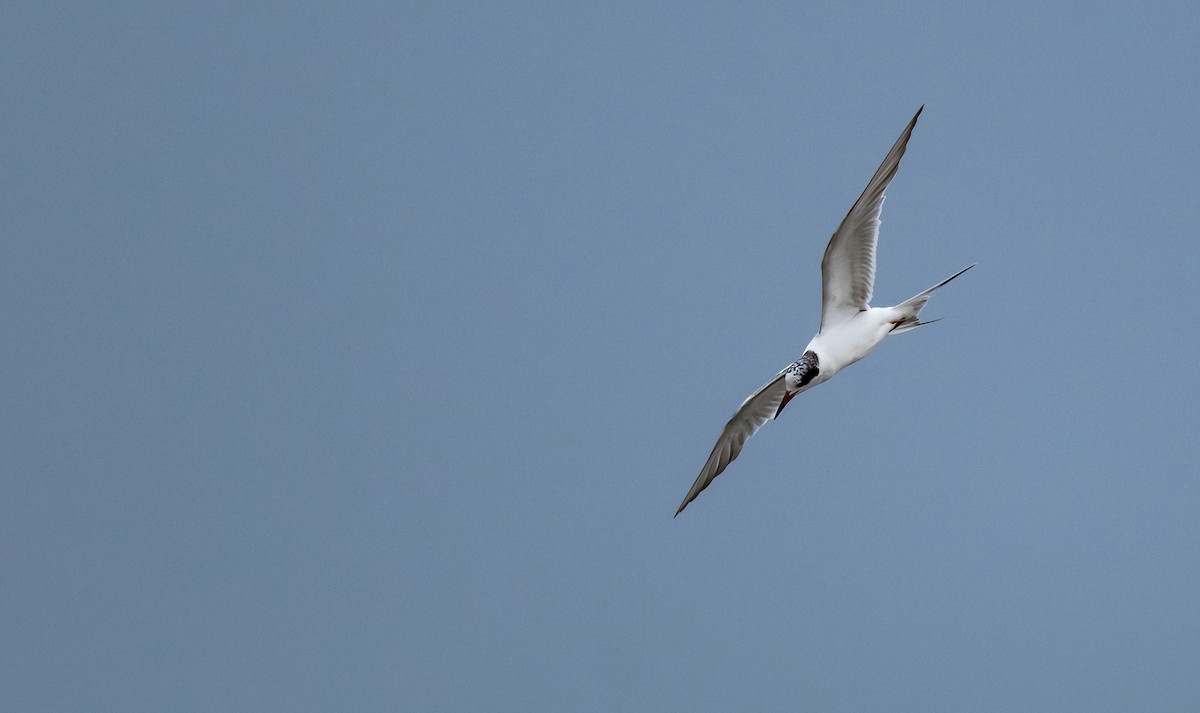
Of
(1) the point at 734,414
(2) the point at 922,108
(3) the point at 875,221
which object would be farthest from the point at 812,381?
(2) the point at 922,108

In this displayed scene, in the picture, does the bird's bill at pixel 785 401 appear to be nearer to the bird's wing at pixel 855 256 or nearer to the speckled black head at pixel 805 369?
the speckled black head at pixel 805 369

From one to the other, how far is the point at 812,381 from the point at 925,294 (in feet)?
3.03

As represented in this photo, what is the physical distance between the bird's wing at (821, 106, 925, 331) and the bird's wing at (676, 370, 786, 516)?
2.39ft

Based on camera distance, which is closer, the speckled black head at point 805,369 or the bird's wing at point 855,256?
the bird's wing at point 855,256

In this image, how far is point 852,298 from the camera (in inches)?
302

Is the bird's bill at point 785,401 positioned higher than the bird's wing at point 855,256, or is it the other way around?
the bird's wing at point 855,256

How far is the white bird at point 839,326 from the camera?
733 centimetres

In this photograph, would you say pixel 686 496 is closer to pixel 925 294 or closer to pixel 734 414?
pixel 734 414

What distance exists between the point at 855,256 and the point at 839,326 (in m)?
0.51

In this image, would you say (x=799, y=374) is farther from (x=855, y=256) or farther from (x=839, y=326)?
(x=855, y=256)

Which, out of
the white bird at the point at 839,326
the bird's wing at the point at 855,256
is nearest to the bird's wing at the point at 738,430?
the white bird at the point at 839,326

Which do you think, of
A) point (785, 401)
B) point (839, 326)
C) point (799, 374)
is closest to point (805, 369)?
point (799, 374)

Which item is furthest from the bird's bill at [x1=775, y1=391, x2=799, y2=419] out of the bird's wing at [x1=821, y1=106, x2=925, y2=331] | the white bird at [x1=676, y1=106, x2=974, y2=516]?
the bird's wing at [x1=821, y1=106, x2=925, y2=331]

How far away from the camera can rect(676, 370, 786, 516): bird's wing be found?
24.3 feet
